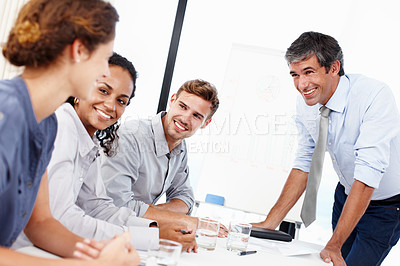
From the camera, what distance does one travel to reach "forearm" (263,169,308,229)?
6.70 ft

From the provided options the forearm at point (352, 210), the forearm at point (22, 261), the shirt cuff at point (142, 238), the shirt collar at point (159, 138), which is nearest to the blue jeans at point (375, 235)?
the forearm at point (352, 210)

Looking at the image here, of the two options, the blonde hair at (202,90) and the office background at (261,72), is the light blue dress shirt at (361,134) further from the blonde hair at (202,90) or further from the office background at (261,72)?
the office background at (261,72)

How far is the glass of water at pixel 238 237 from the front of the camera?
1369mm

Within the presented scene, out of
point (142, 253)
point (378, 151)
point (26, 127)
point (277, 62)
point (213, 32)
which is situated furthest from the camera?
point (213, 32)

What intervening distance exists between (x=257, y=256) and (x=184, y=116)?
1021 millimetres

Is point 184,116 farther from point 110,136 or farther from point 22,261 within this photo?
point 22,261

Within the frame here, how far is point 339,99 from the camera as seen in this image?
202 centimetres

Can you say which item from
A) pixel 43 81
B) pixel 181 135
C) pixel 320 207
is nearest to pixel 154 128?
pixel 181 135

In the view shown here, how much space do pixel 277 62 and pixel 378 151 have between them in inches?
65.6

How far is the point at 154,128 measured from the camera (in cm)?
216

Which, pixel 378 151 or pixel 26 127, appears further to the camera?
pixel 378 151

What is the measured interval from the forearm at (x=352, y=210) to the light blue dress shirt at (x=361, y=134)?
0.15ft

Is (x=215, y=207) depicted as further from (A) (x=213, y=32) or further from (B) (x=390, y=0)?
(B) (x=390, y=0)

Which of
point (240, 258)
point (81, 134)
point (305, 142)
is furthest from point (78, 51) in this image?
point (305, 142)
